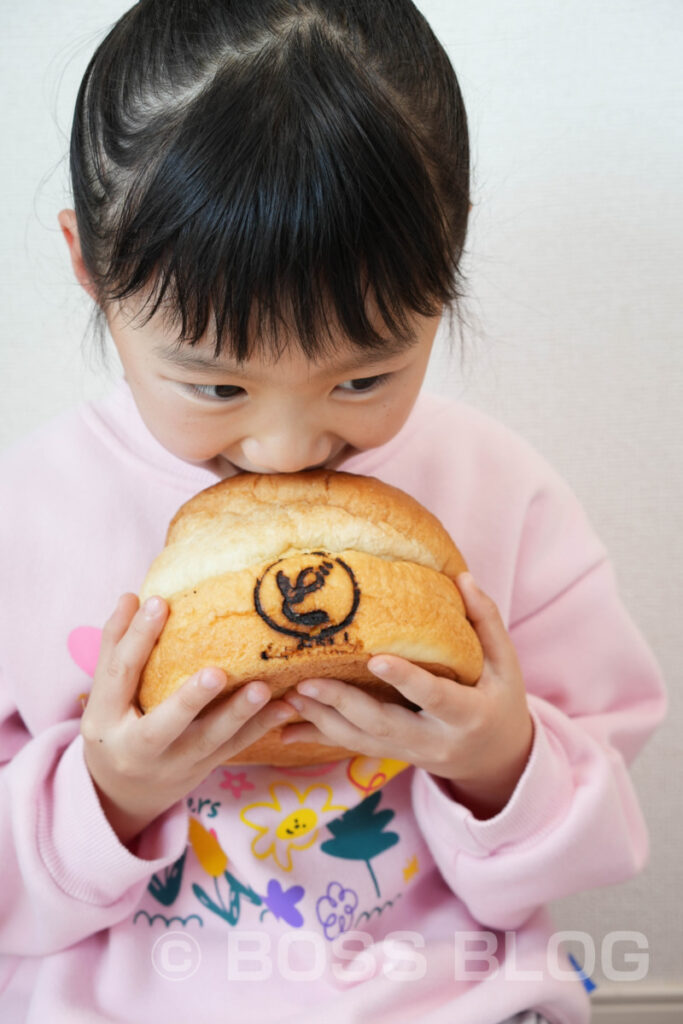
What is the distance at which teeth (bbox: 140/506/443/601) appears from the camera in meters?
0.73

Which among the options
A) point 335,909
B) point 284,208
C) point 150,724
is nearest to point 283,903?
point 335,909

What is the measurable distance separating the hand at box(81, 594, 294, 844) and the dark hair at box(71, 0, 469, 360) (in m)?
0.23

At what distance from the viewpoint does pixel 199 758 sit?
0.81 metres

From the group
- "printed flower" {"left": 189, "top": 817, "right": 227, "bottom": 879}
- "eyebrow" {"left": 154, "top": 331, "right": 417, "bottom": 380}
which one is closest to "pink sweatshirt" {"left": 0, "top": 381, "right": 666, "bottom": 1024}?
"printed flower" {"left": 189, "top": 817, "right": 227, "bottom": 879}

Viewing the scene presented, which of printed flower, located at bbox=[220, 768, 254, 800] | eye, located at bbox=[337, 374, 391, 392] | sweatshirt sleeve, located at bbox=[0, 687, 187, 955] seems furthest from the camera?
printed flower, located at bbox=[220, 768, 254, 800]

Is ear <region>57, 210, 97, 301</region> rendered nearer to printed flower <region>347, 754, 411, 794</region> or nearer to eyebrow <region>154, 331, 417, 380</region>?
eyebrow <region>154, 331, 417, 380</region>

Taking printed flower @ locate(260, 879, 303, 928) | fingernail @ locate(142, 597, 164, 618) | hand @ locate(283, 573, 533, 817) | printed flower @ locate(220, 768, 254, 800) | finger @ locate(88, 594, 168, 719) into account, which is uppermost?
fingernail @ locate(142, 597, 164, 618)

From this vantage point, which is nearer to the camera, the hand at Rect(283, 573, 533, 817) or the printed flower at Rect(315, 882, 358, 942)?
the hand at Rect(283, 573, 533, 817)

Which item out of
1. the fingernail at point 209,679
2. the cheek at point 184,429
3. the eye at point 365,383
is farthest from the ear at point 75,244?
the fingernail at point 209,679

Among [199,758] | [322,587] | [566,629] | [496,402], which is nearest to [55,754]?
[199,758]

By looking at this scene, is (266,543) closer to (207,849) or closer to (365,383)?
(365,383)

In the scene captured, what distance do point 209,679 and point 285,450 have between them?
7.2 inches

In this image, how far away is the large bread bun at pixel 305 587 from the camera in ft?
2.21

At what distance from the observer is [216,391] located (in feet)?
2.49
